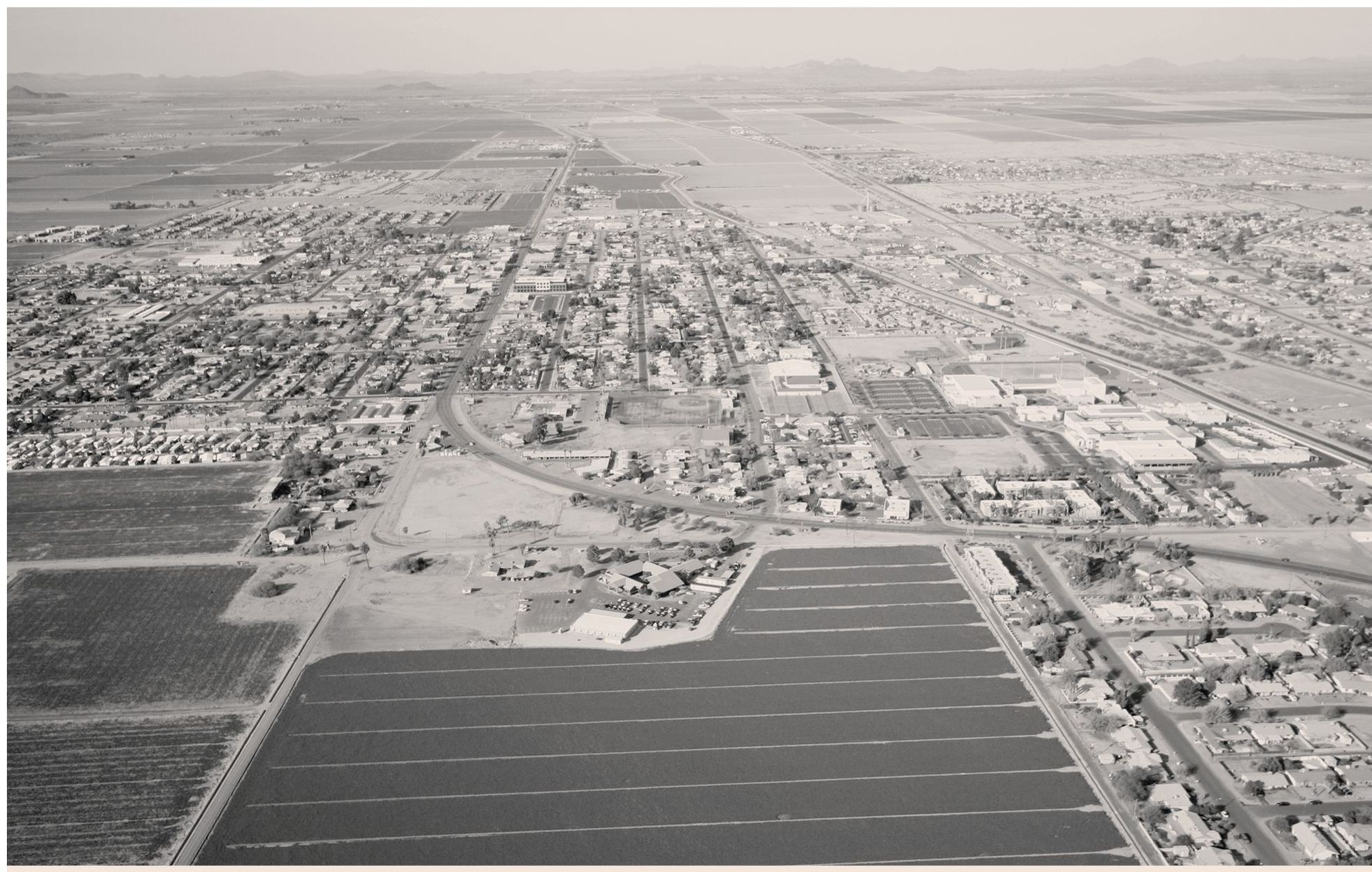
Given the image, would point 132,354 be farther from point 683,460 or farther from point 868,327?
point 868,327

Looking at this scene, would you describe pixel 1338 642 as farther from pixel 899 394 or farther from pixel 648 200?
pixel 648 200

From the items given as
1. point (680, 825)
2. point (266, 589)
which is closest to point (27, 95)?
point (266, 589)

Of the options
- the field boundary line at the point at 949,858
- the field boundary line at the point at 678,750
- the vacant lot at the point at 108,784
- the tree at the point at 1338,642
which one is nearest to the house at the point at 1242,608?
the tree at the point at 1338,642

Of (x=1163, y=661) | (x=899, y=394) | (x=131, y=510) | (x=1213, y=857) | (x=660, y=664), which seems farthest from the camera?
(x=899, y=394)

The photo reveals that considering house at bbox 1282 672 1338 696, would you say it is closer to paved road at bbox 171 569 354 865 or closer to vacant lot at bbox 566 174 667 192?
paved road at bbox 171 569 354 865

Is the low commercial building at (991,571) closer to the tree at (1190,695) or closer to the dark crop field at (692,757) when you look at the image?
the dark crop field at (692,757)

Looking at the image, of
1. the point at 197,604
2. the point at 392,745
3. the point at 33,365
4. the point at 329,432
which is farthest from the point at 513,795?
the point at 33,365

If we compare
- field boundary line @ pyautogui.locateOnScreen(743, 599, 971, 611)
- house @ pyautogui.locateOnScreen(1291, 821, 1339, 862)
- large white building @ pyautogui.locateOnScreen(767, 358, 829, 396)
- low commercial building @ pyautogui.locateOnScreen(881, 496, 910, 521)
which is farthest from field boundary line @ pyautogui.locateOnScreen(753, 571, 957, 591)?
large white building @ pyautogui.locateOnScreen(767, 358, 829, 396)
